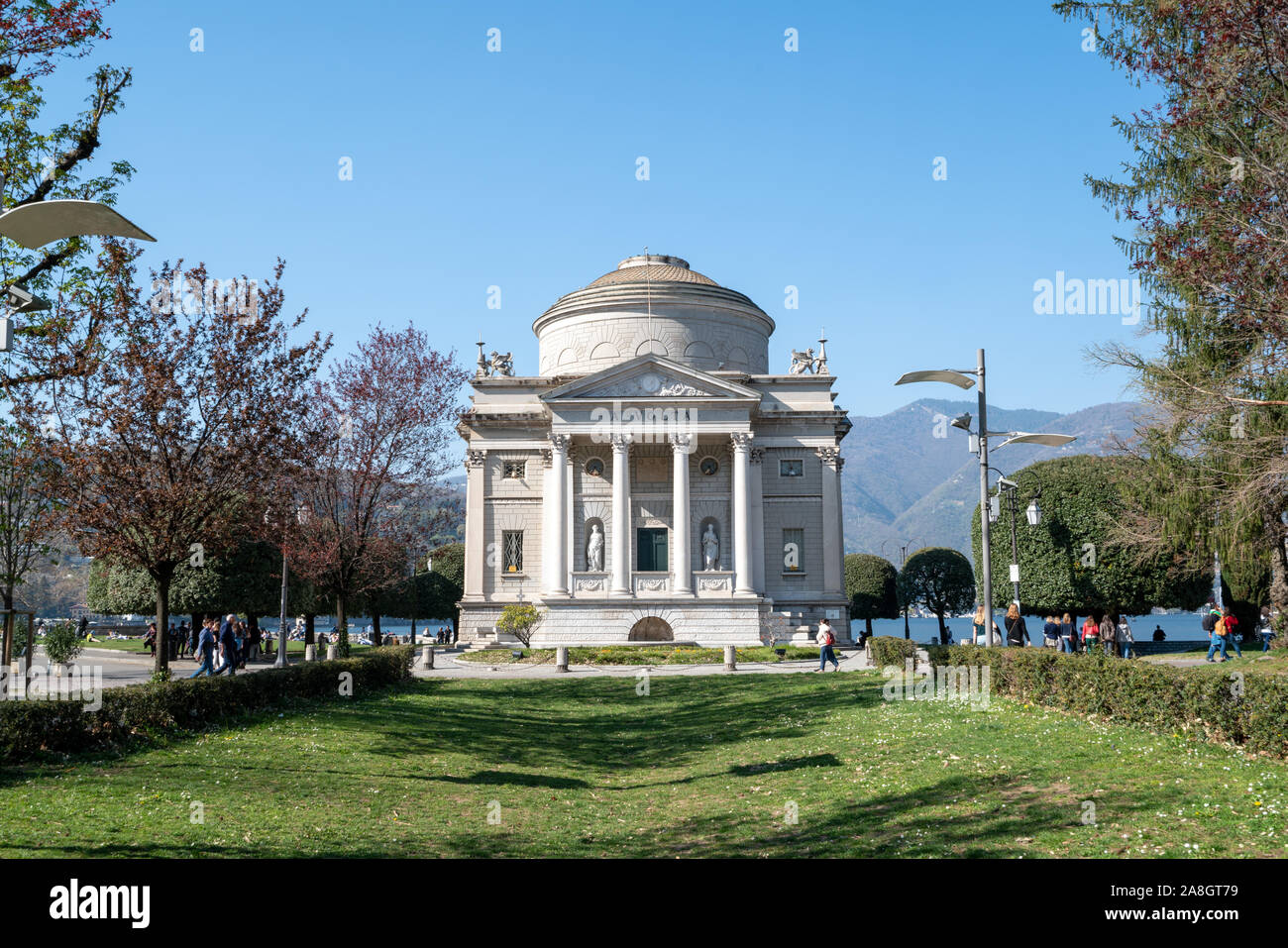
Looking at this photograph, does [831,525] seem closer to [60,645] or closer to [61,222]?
[60,645]

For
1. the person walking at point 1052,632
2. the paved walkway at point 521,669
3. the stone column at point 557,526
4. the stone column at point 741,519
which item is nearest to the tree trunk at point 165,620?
the paved walkway at point 521,669

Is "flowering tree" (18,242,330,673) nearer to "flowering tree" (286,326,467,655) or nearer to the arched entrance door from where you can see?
"flowering tree" (286,326,467,655)

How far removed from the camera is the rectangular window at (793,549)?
54.2m

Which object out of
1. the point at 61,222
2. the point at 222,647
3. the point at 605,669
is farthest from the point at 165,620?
the point at 605,669

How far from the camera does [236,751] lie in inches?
610

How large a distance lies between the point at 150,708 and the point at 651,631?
34.6 m

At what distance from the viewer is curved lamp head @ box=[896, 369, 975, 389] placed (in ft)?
68.4

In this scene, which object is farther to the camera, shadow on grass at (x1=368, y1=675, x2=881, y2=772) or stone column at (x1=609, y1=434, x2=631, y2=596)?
stone column at (x1=609, y1=434, x2=631, y2=596)

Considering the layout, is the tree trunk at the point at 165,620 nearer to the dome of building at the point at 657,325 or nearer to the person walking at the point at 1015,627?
the person walking at the point at 1015,627

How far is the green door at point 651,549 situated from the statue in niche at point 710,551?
7.59 feet

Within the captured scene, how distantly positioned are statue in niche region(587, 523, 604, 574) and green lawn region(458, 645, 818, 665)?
29.9ft

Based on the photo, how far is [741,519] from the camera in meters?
50.7

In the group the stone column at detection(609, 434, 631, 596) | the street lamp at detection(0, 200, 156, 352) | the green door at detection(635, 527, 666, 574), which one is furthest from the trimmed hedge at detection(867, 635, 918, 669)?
the street lamp at detection(0, 200, 156, 352)
